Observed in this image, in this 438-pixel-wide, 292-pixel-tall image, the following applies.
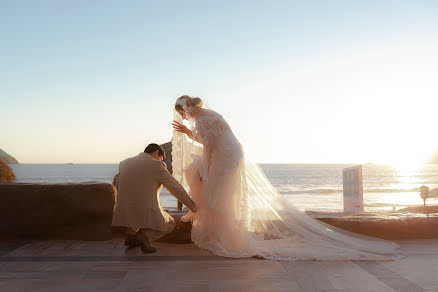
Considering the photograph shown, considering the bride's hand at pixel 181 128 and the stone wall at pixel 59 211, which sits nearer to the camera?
the bride's hand at pixel 181 128

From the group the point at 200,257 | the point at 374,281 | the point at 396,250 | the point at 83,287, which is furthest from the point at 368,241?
the point at 83,287

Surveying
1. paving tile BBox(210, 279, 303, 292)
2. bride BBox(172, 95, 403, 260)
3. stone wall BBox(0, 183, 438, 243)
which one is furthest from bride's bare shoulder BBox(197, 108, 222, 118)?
paving tile BBox(210, 279, 303, 292)

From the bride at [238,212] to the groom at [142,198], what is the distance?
0.30 metres

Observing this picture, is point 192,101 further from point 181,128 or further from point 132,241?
point 132,241

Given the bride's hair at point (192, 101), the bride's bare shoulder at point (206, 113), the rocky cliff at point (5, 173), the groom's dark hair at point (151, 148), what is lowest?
A: the rocky cliff at point (5, 173)

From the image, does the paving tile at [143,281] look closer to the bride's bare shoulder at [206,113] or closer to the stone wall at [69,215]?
the stone wall at [69,215]

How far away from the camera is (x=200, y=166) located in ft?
15.9

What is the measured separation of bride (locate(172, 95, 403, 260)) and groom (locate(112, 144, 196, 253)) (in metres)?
0.30

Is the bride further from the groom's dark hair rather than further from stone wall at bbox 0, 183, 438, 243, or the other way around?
stone wall at bbox 0, 183, 438, 243

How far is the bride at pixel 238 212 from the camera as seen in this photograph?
4.36 meters

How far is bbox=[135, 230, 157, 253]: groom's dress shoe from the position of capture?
14.4 feet

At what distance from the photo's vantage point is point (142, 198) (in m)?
4.55

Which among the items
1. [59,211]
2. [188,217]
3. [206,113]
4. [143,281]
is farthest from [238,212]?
[59,211]

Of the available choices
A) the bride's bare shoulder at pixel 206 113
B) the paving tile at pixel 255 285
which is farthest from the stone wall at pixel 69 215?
the paving tile at pixel 255 285
